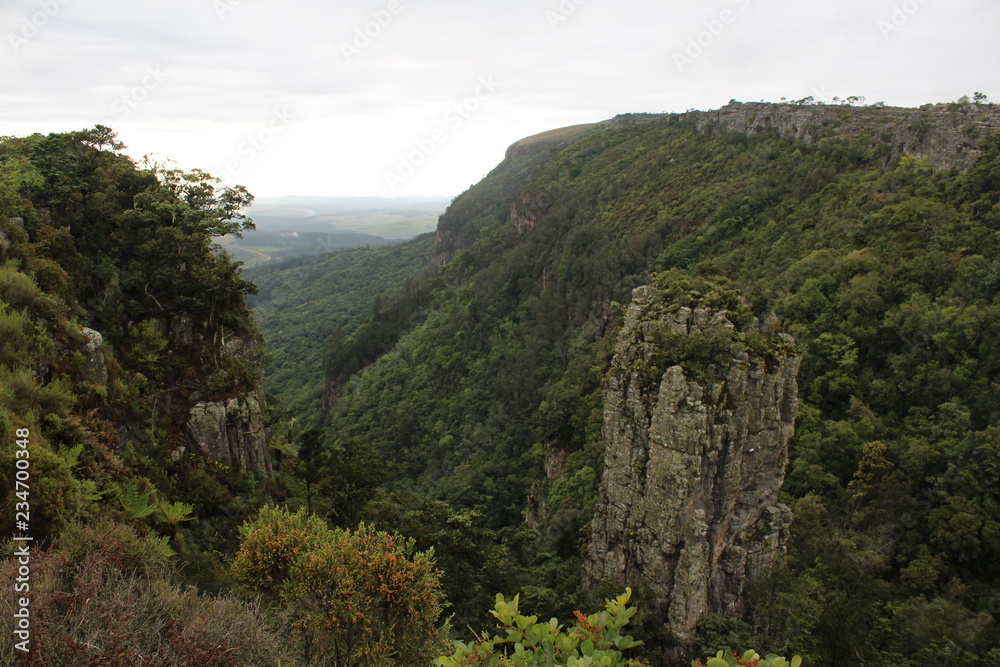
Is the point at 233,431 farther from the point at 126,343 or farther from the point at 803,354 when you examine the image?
the point at 803,354

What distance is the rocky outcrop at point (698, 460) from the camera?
1878cm

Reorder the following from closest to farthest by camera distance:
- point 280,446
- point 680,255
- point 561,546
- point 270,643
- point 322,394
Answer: point 270,643, point 280,446, point 561,546, point 680,255, point 322,394

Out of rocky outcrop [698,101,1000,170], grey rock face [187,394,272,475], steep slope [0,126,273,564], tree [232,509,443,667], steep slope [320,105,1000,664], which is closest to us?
tree [232,509,443,667]

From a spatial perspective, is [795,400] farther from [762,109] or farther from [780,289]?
[762,109]

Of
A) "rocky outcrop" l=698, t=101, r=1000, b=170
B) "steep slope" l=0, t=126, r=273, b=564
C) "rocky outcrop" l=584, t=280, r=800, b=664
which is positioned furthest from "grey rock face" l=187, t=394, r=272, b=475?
"rocky outcrop" l=698, t=101, r=1000, b=170

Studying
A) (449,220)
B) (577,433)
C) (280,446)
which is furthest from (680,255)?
(449,220)

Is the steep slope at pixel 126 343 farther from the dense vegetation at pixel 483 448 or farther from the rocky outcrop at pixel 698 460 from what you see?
the rocky outcrop at pixel 698 460

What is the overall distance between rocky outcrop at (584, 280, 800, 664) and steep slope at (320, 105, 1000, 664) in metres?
1.42

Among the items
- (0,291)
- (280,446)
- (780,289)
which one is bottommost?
(280,446)

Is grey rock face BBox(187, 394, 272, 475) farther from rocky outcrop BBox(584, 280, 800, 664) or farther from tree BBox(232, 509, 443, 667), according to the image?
rocky outcrop BBox(584, 280, 800, 664)

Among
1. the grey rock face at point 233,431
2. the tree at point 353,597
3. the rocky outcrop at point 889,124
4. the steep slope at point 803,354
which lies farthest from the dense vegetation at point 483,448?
the rocky outcrop at point 889,124

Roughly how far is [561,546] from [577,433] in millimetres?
8660

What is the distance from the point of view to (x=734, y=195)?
164 feet

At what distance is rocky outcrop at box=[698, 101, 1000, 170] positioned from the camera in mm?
36656
